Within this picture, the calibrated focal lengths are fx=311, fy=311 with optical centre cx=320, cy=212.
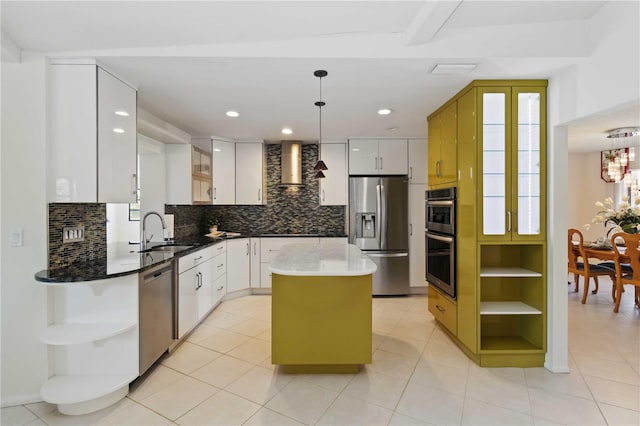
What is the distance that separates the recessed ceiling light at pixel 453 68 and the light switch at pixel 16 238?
3150mm

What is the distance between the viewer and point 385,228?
4594mm

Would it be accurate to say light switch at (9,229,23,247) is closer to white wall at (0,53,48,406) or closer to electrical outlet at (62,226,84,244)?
white wall at (0,53,48,406)

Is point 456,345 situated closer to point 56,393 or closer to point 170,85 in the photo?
point 56,393

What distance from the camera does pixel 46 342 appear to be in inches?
78.1

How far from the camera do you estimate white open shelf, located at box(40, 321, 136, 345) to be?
2.00 metres

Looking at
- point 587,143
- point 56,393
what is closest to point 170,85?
point 56,393

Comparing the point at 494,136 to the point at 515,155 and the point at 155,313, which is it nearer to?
the point at 515,155

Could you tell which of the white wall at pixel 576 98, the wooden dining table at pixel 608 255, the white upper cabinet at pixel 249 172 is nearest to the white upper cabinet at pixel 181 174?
the white upper cabinet at pixel 249 172

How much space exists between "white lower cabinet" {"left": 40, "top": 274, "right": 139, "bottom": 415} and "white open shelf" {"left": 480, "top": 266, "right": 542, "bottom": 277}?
9.23 ft

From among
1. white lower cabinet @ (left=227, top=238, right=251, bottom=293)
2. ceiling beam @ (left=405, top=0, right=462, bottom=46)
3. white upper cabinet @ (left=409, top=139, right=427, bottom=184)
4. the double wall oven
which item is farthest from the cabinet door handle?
white upper cabinet @ (left=409, top=139, right=427, bottom=184)

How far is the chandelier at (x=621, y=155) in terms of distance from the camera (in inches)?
171

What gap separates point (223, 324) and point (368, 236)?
230 cm

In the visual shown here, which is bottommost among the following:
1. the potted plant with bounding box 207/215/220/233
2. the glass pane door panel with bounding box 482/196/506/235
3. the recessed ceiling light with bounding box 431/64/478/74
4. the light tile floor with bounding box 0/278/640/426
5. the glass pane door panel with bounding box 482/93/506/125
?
the light tile floor with bounding box 0/278/640/426

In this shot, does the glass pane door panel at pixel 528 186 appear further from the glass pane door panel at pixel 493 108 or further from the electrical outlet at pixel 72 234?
the electrical outlet at pixel 72 234
